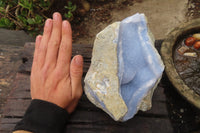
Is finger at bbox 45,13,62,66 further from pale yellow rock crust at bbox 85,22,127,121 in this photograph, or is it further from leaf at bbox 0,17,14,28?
leaf at bbox 0,17,14,28

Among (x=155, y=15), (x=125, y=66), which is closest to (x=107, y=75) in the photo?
(x=125, y=66)

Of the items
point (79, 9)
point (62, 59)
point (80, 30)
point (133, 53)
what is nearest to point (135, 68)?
point (133, 53)

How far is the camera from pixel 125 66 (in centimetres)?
81

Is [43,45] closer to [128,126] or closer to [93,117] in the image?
[93,117]

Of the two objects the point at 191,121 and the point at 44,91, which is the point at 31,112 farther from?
the point at 191,121

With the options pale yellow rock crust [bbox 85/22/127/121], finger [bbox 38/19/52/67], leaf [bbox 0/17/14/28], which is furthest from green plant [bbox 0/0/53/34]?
pale yellow rock crust [bbox 85/22/127/121]

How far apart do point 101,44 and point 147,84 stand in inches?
11.3

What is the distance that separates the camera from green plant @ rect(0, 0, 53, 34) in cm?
186

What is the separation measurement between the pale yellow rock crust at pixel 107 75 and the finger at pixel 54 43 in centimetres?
30

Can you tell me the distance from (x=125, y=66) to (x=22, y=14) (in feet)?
5.48

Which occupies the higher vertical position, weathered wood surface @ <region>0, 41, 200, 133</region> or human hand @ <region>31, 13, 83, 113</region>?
human hand @ <region>31, 13, 83, 113</region>

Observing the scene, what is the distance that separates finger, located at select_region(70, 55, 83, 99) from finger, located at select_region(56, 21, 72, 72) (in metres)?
0.07

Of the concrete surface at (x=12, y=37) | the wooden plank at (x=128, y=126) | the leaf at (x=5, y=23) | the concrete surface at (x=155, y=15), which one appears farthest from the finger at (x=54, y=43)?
the concrete surface at (x=155, y=15)

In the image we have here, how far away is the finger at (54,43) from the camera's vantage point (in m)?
1.01
